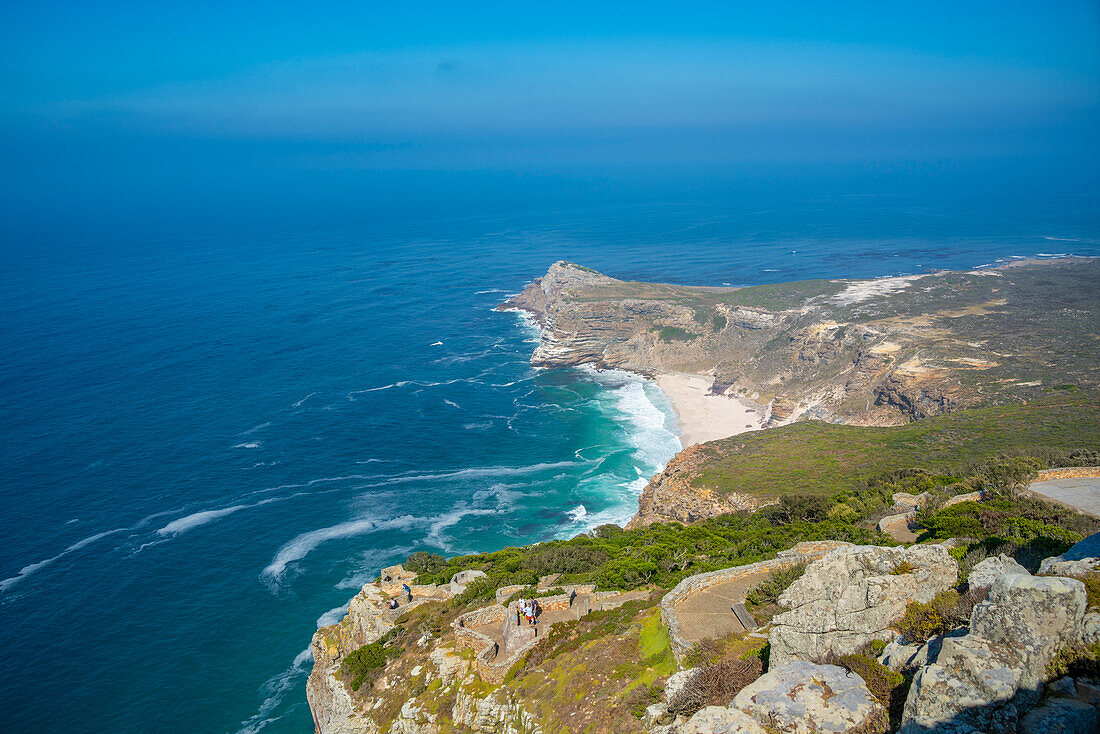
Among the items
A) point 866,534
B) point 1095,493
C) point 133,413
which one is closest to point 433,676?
point 866,534

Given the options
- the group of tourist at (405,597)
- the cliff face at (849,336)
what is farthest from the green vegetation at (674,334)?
the group of tourist at (405,597)

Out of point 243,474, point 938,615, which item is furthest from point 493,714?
point 243,474

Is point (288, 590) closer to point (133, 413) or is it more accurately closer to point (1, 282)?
point (133, 413)

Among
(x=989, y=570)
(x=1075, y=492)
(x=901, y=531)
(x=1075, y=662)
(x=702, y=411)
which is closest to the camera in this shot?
(x=1075, y=662)

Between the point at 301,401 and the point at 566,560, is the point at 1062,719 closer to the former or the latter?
the point at 566,560

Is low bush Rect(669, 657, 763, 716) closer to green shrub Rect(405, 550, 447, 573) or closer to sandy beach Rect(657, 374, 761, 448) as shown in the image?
green shrub Rect(405, 550, 447, 573)
